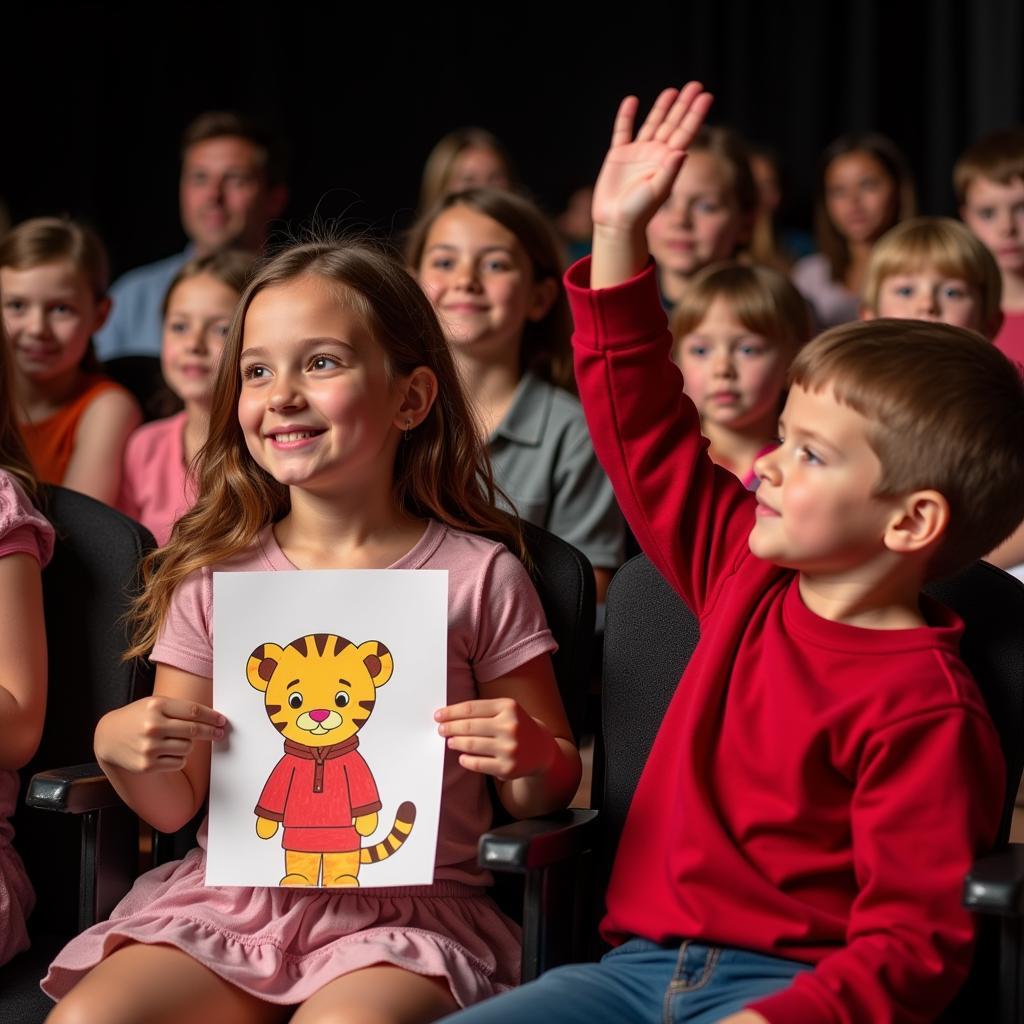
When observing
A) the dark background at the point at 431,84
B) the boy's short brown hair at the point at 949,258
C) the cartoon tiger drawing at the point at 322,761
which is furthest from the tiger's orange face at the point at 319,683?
the dark background at the point at 431,84

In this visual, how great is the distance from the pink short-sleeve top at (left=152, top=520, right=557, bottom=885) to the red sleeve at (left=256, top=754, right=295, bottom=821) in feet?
0.59

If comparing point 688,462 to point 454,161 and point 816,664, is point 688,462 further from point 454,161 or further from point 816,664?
point 454,161

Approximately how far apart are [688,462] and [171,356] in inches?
73.9

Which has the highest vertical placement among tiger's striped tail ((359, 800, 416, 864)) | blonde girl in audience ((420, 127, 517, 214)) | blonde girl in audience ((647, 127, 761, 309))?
blonde girl in audience ((420, 127, 517, 214))

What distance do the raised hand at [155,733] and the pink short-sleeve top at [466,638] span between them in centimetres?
13

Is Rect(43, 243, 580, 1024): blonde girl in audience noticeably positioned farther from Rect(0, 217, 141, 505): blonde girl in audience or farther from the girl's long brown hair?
Rect(0, 217, 141, 505): blonde girl in audience

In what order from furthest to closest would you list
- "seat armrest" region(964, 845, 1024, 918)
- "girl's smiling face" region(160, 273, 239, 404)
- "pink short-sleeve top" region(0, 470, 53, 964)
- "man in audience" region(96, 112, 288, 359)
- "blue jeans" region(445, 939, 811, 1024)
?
"man in audience" region(96, 112, 288, 359), "girl's smiling face" region(160, 273, 239, 404), "pink short-sleeve top" region(0, 470, 53, 964), "blue jeans" region(445, 939, 811, 1024), "seat armrest" region(964, 845, 1024, 918)

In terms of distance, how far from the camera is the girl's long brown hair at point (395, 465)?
2.00 metres

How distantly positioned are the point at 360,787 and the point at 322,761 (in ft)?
0.18

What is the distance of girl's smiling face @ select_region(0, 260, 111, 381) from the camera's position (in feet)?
11.1

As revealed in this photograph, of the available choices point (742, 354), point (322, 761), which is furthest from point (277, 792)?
point (742, 354)

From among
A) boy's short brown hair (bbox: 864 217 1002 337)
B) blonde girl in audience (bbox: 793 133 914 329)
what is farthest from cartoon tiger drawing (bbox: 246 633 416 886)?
blonde girl in audience (bbox: 793 133 914 329)

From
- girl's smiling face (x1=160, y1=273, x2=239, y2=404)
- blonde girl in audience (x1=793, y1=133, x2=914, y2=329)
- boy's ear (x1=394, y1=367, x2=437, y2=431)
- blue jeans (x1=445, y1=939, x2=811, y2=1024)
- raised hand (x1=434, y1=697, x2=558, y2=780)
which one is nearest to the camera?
blue jeans (x1=445, y1=939, x2=811, y2=1024)

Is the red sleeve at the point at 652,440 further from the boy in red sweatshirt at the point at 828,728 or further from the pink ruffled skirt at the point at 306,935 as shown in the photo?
the pink ruffled skirt at the point at 306,935
